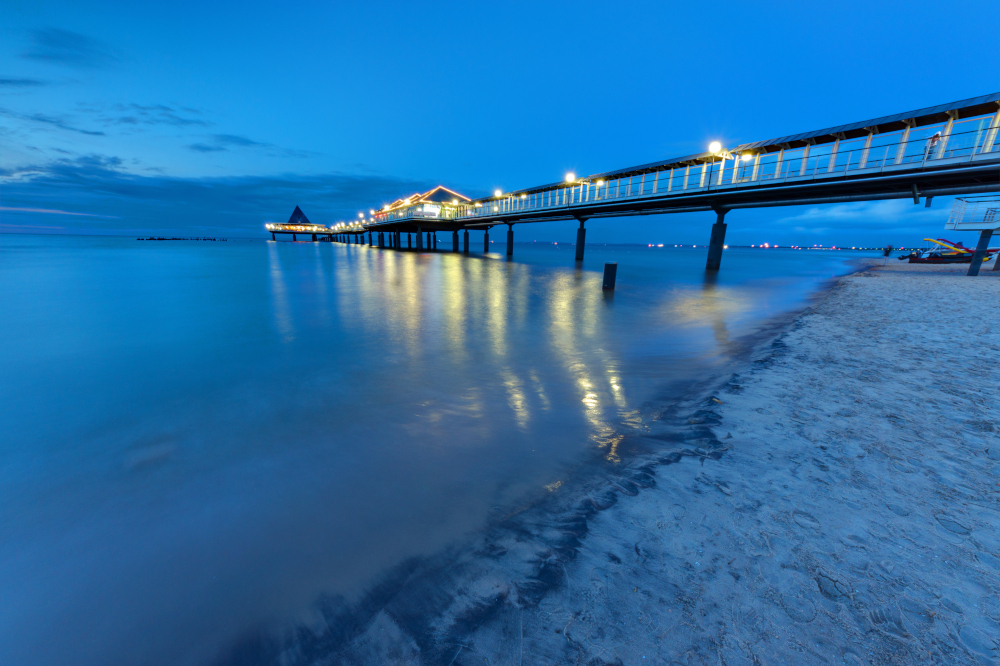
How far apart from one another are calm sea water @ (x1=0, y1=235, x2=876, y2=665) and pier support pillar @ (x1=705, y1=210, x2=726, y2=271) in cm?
2304

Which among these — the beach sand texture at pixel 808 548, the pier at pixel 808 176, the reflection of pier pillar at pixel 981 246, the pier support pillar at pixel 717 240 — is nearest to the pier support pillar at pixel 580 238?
the pier at pixel 808 176

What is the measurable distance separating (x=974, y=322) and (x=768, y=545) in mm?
Answer: 12164

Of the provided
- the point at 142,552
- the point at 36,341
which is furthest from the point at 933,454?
the point at 36,341

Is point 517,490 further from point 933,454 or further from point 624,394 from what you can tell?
point 933,454

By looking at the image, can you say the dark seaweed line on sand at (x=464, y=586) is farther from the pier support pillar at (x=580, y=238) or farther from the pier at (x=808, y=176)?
the pier support pillar at (x=580, y=238)

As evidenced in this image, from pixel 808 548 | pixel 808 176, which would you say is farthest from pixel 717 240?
pixel 808 548

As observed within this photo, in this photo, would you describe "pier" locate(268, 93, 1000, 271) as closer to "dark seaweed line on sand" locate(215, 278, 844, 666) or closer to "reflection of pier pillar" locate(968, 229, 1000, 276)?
"reflection of pier pillar" locate(968, 229, 1000, 276)

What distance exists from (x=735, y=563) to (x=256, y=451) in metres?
5.11

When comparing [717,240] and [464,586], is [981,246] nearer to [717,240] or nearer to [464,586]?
[717,240]

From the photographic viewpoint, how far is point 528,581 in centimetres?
261

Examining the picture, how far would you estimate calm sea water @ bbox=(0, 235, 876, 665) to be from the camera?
269 cm

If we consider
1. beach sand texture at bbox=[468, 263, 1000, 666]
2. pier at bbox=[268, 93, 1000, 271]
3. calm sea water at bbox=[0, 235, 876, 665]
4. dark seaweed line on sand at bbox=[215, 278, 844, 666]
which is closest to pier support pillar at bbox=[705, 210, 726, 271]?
pier at bbox=[268, 93, 1000, 271]

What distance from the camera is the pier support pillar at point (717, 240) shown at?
29.3 metres

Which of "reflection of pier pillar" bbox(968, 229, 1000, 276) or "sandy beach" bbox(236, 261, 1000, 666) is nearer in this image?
"sandy beach" bbox(236, 261, 1000, 666)
